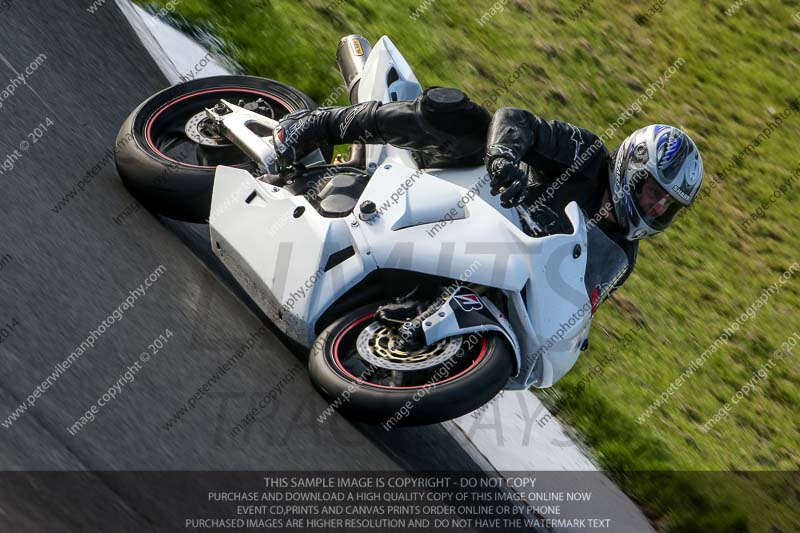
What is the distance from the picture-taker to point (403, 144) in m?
6.23

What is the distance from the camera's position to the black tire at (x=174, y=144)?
6.58 m

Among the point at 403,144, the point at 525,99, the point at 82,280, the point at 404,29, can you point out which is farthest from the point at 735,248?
the point at 82,280

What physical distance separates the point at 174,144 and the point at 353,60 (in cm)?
133

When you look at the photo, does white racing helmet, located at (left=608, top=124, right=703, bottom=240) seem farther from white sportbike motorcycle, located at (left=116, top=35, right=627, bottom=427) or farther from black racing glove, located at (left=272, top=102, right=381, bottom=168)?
black racing glove, located at (left=272, top=102, right=381, bottom=168)

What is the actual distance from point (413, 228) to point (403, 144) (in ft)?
2.32

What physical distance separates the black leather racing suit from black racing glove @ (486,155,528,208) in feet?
1.02

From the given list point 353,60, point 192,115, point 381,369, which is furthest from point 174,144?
point 381,369

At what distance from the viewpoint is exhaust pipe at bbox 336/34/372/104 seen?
285 inches

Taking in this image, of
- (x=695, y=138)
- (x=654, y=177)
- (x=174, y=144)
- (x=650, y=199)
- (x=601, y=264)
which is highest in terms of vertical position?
(x=654, y=177)

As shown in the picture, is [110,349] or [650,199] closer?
[110,349]

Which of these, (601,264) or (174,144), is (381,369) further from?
(174,144)

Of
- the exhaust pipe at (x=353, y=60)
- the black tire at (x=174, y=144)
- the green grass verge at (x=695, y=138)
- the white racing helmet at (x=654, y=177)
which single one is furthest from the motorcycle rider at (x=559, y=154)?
the green grass verge at (x=695, y=138)

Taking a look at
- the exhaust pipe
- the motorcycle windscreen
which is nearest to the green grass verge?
the motorcycle windscreen

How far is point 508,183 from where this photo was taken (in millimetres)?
5496
